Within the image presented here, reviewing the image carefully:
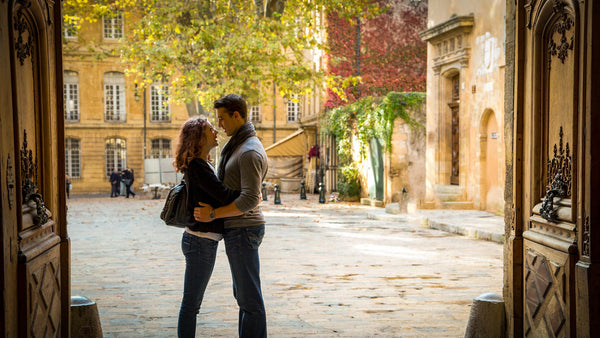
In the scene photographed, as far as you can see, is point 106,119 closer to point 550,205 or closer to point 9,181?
point 9,181

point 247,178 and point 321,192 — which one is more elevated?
point 247,178

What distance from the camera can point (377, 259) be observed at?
373 inches

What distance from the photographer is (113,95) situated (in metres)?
38.8

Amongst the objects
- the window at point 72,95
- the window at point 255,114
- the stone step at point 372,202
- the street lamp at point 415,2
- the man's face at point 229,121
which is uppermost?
the street lamp at point 415,2

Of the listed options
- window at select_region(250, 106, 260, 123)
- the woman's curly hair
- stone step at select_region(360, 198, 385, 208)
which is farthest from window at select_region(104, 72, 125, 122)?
the woman's curly hair

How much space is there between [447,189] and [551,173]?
1321 centimetres

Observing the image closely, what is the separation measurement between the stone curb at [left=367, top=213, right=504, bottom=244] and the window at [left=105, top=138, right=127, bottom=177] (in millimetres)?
25043

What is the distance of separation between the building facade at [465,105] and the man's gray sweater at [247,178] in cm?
1105

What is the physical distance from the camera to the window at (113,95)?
3875cm

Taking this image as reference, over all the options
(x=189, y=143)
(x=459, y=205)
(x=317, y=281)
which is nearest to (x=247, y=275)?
(x=189, y=143)

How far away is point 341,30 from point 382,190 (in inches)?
556

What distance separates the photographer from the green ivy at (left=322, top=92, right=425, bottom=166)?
19625 millimetres

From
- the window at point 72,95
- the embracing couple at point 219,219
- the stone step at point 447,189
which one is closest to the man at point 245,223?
the embracing couple at point 219,219

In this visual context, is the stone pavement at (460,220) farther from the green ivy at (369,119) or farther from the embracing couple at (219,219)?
the embracing couple at (219,219)
